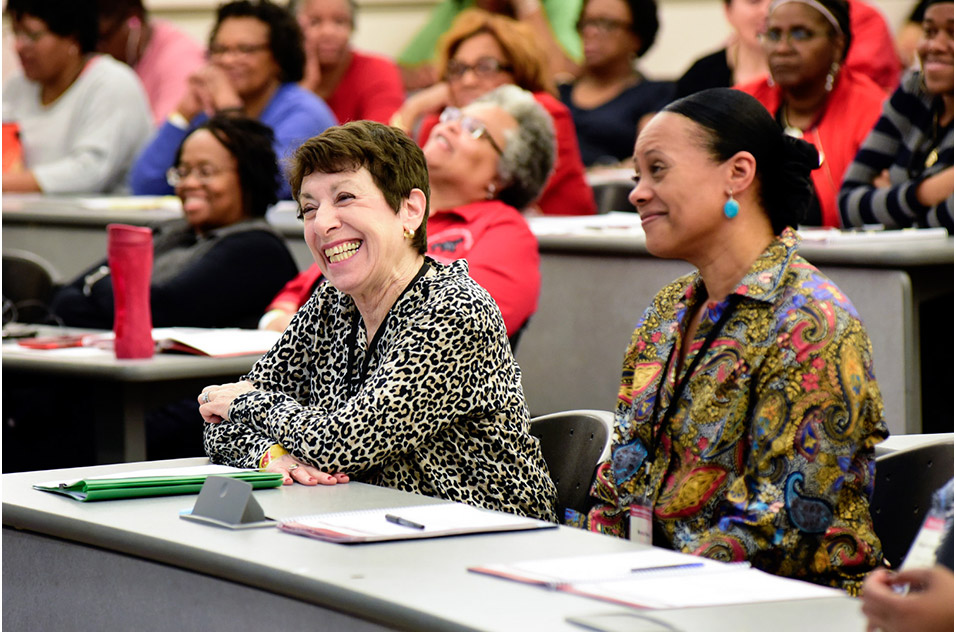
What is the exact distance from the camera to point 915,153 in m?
3.88

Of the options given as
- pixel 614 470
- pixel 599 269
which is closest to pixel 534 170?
pixel 599 269

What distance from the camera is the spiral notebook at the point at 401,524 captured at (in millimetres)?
1665

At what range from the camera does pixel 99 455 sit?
3.08 metres

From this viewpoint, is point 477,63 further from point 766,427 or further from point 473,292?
point 766,427

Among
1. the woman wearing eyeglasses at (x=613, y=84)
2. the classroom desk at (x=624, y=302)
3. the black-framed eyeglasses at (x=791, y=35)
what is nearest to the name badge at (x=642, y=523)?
the classroom desk at (x=624, y=302)

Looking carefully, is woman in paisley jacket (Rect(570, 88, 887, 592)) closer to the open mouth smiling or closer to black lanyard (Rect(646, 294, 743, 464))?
black lanyard (Rect(646, 294, 743, 464))

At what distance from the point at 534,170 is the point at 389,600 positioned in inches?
87.4

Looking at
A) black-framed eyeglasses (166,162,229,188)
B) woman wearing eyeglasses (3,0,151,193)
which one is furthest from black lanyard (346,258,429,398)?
woman wearing eyeglasses (3,0,151,193)

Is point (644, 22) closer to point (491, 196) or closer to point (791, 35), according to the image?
point (791, 35)

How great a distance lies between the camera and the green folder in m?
1.90

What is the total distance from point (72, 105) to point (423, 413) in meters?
4.41

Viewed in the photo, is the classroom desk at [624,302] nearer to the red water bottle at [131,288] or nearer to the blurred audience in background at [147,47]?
the red water bottle at [131,288]

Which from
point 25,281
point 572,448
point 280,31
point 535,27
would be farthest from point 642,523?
point 535,27

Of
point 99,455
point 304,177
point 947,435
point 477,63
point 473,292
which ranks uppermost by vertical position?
point 477,63
